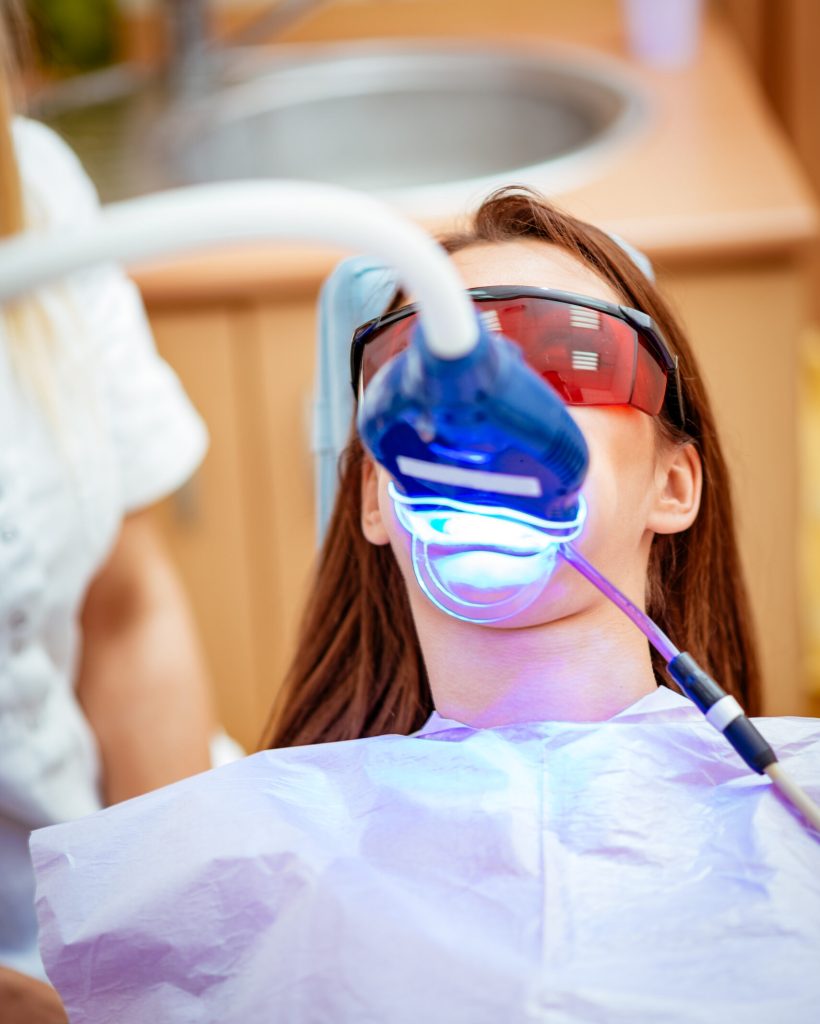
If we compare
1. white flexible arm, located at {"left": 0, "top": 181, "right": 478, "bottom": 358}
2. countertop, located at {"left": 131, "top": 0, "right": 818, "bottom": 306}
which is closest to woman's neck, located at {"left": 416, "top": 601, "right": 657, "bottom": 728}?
white flexible arm, located at {"left": 0, "top": 181, "right": 478, "bottom": 358}

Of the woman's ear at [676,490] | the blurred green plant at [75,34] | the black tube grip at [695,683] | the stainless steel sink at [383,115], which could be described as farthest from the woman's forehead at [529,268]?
the blurred green plant at [75,34]

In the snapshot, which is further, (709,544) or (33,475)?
(33,475)

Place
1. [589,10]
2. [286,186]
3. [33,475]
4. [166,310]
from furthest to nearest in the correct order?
[589,10], [166,310], [33,475], [286,186]

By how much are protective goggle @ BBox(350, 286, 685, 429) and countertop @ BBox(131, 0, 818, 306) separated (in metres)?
0.50

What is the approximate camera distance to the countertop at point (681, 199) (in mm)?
1496

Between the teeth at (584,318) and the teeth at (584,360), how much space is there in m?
0.01

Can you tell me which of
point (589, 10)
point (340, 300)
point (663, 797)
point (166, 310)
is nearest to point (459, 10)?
point (589, 10)

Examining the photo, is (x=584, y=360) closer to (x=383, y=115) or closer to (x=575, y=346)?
(x=575, y=346)

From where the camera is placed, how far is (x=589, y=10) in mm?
2172

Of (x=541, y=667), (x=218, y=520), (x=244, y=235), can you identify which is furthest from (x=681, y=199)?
(x=244, y=235)

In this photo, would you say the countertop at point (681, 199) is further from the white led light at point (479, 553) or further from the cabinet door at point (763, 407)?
the white led light at point (479, 553)

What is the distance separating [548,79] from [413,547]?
4.57 ft

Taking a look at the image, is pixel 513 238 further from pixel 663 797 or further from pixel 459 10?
pixel 459 10

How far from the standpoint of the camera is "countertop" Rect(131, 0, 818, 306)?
150 cm
